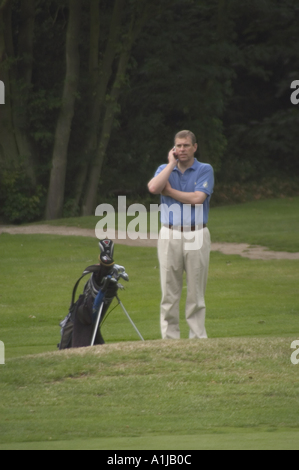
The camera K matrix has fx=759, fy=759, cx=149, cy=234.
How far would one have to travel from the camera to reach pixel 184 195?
21.3 ft

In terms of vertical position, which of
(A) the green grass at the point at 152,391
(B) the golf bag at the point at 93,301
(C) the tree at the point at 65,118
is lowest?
(A) the green grass at the point at 152,391

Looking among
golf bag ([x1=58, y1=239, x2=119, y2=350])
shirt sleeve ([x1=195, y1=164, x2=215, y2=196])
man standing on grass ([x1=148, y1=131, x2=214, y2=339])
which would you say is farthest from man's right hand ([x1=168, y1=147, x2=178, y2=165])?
golf bag ([x1=58, y1=239, x2=119, y2=350])

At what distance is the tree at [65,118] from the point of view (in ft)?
85.2

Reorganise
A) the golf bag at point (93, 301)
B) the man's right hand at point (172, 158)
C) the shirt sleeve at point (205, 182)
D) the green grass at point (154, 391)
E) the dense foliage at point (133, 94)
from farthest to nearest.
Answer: the dense foliage at point (133, 94), the golf bag at point (93, 301), the shirt sleeve at point (205, 182), the man's right hand at point (172, 158), the green grass at point (154, 391)

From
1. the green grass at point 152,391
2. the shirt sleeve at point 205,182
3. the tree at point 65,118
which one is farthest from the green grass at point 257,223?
the green grass at point 152,391

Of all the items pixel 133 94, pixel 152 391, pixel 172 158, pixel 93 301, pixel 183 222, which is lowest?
pixel 152 391

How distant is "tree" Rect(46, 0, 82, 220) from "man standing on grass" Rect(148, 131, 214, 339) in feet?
65.5

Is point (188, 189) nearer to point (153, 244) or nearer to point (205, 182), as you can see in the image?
point (205, 182)

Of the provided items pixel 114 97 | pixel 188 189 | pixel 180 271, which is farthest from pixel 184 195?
pixel 114 97

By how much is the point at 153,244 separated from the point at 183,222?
12.2 meters

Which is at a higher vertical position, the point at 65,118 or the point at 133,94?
the point at 133,94

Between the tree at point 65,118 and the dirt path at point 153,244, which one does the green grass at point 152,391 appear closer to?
the dirt path at point 153,244

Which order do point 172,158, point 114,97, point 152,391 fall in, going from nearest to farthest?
point 152,391 → point 172,158 → point 114,97

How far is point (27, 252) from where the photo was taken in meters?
17.9
